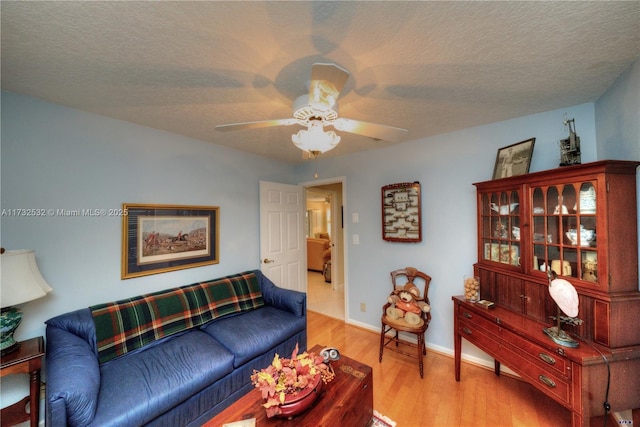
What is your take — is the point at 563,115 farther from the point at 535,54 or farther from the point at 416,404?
the point at 416,404

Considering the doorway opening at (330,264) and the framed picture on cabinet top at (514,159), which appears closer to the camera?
the framed picture on cabinet top at (514,159)

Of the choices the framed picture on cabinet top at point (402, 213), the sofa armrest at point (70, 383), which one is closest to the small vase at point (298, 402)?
the sofa armrest at point (70, 383)

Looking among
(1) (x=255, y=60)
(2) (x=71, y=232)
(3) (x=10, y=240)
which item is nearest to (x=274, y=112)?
(1) (x=255, y=60)

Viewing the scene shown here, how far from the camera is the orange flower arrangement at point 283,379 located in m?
1.18

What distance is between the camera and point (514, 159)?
2.03 meters

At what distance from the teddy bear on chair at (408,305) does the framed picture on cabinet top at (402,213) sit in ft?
1.84

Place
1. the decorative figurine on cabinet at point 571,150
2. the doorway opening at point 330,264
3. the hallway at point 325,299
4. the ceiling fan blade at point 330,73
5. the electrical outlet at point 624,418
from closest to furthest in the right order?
the ceiling fan blade at point 330,73
the electrical outlet at point 624,418
the decorative figurine on cabinet at point 571,150
the hallway at point 325,299
the doorway opening at point 330,264

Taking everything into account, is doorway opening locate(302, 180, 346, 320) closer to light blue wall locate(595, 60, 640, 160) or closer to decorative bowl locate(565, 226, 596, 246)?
decorative bowl locate(565, 226, 596, 246)

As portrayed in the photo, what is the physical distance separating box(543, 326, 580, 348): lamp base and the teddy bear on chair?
944 mm

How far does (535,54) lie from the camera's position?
129 cm

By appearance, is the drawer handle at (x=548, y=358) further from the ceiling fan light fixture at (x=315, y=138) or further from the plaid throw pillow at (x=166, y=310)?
the plaid throw pillow at (x=166, y=310)

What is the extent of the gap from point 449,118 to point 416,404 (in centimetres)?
241

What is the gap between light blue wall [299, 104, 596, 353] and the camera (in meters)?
2.04

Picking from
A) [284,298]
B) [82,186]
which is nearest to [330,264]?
[284,298]
